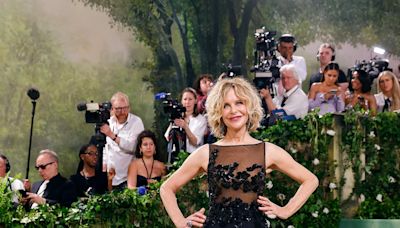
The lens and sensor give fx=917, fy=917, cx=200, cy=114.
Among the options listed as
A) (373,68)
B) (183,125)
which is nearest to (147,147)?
(183,125)

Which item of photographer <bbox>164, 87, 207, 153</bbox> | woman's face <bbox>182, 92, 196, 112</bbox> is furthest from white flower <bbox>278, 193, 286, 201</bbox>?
woman's face <bbox>182, 92, 196, 112</bbox>

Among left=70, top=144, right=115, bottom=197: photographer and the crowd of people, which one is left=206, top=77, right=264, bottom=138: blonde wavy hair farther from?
left=70, top=144, right=115, bottom=197: photographer

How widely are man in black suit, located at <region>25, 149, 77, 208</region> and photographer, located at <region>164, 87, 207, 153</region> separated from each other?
142cm

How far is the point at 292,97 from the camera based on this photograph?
9.91 meters

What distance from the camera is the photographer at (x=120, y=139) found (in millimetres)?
10297

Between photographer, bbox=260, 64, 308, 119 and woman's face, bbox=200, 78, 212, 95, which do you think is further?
woman's face, bbox=200, 78, 212, 95

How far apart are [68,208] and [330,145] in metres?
2.73

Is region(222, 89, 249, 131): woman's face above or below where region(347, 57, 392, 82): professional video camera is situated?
below

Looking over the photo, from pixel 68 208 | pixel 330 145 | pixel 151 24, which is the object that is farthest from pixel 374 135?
pixel 151 24

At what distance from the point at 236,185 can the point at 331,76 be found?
478 cm

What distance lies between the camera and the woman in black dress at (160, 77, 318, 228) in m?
5.73

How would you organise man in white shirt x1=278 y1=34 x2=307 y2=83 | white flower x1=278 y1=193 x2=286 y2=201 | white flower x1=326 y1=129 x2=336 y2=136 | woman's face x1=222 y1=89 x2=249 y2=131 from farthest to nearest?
1. man in white shirt x1=278 y1=34 x2=307 y2=83
2. white flower x1=326 y1=129 x2=336 y2=136
3. white flower x1=278 y1=193 x2=286 y2=201
4. woman's face x1=222 y1=89 x2=249 y2=131

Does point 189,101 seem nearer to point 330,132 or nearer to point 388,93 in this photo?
point 330,132

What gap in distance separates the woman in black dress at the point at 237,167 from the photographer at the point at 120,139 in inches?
172
